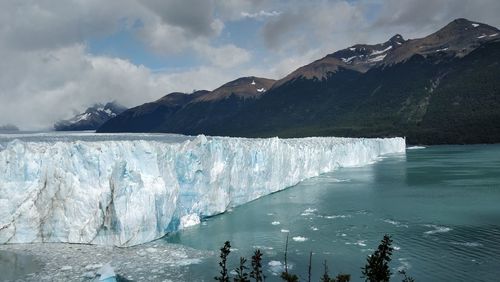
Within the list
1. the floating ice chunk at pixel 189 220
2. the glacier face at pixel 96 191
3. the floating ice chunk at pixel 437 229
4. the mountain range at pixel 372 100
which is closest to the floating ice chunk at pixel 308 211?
the floating ice chunk at pixel 189 220

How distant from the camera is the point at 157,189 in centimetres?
1772

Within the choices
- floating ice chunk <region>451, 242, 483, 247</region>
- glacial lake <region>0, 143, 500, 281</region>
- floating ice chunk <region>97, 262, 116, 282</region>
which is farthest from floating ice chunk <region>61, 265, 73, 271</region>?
floating ice chunk <region>451, 242, 483, 247</region>

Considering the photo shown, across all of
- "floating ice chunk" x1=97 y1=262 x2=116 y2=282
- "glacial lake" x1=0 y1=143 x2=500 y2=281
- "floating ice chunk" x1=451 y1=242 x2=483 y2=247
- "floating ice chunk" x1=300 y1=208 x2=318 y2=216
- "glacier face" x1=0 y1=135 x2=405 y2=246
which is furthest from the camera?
"floating ice chunk" x1=300 y1=208 x2=318 y2=216

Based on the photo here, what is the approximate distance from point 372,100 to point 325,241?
9661cm

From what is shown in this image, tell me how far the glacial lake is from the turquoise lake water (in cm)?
4

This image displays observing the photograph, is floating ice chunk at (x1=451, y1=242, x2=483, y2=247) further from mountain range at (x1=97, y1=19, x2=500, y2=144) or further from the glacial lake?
mountain range at (x1=97, y1=19, x2=500, y2=144)

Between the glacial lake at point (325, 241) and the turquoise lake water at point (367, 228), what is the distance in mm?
36

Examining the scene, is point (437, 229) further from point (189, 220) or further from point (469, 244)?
point (189, 220)

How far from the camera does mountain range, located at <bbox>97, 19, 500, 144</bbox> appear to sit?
82.2 meters

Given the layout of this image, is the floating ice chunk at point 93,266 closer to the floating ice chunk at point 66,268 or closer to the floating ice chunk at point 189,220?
the floating ice chunk at point 66,268

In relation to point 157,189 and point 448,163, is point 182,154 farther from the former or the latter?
point 448,163

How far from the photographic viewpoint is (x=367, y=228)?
62.2 ft

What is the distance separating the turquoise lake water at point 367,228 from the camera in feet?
46.2

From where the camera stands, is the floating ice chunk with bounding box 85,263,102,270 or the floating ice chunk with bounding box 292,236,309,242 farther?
the floating ice chunk with bounding box 292,236,309,242
